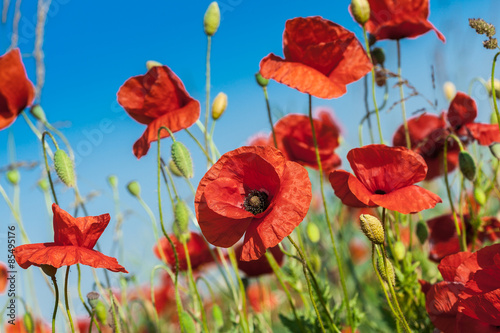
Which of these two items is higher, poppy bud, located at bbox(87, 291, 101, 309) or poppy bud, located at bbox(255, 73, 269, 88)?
poppy bud, located at bbox(255, 73, 269, 88)

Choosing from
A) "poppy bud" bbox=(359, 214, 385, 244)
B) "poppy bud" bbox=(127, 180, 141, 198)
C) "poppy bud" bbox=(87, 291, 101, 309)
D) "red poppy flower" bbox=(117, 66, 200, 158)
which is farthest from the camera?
"poppy bud" bbox=(127, 180, 141, 198)

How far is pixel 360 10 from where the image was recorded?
119cm

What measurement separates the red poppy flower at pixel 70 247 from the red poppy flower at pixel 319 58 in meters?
0.45

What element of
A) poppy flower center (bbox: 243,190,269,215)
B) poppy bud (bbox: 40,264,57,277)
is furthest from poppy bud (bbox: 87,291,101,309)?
poppy flower center (bbox: 243,190,269,215)

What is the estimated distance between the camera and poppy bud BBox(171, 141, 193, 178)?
110 cm

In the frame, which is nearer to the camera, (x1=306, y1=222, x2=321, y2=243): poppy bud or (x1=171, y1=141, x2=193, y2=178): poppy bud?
(x1=171, y1=141, x2=193, y2=178): poppy bud

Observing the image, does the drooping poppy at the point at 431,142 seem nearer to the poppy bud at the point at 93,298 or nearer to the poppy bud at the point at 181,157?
→ the poppy bud at the point at 181,157

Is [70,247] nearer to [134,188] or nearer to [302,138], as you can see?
[134,188]

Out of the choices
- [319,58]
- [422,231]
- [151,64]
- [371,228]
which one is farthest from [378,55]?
[371,228]

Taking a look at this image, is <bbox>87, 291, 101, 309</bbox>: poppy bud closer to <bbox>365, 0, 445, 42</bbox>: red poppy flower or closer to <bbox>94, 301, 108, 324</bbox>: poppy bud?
<bbox>94, 301, 108, 324</bbox>: poppy bud

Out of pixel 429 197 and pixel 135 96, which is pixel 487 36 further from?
pixel 135 96

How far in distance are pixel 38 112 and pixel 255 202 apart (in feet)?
2.21

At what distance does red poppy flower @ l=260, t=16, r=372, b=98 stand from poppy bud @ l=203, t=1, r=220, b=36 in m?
0.25

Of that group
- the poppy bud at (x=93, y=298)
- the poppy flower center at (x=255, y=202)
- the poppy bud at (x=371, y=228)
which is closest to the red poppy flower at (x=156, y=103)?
the poppy flower center at (x=255, y=202)
